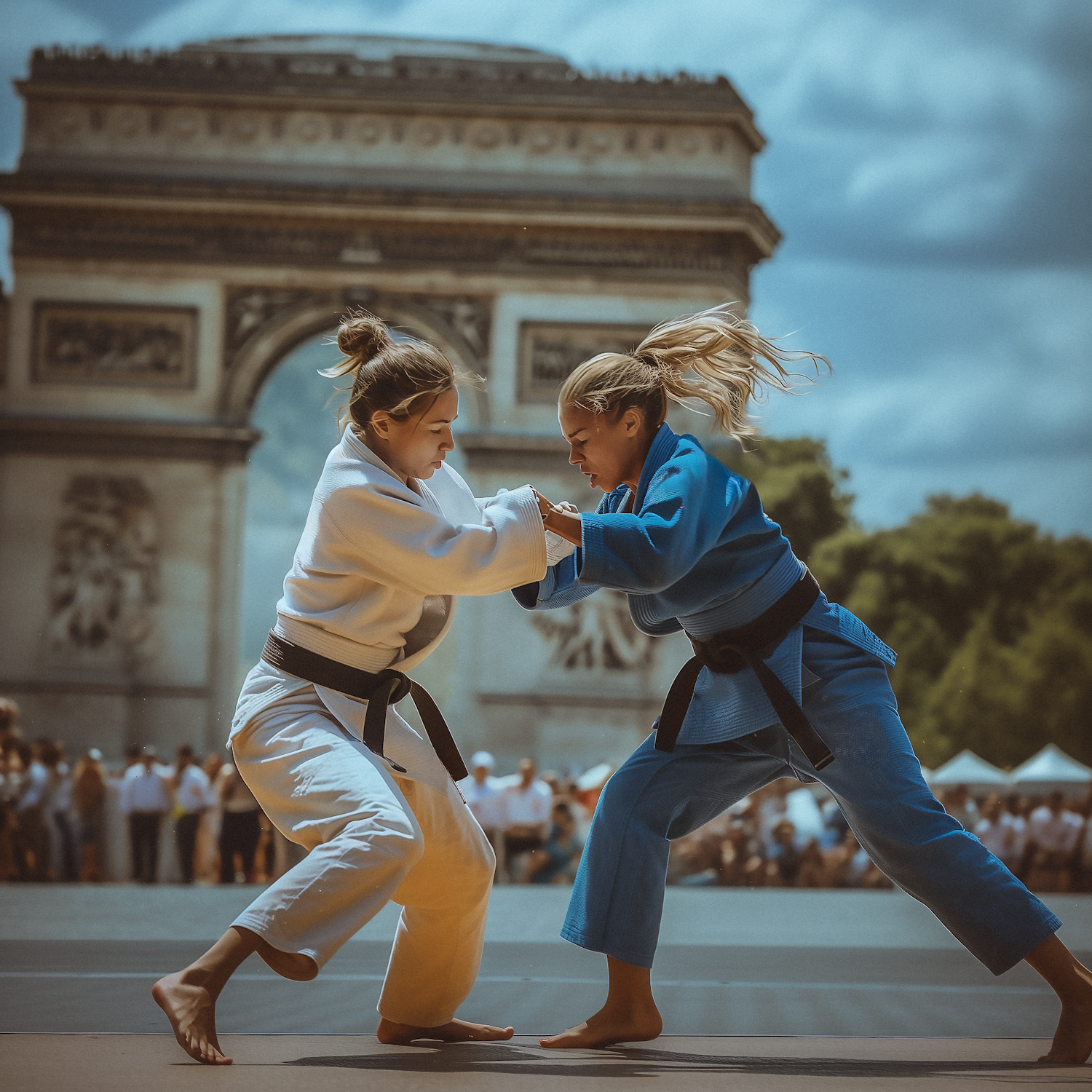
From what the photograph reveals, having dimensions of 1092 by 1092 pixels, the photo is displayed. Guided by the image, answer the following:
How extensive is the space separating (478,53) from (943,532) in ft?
52.6

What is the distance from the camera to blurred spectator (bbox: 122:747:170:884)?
13422 millimetres

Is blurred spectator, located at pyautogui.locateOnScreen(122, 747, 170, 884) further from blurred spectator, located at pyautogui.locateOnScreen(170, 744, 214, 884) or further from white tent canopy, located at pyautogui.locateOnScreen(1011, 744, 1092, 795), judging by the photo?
white tent canopy, located at pyautogui.locateOnScreen(1011, 744, 1092, 795)

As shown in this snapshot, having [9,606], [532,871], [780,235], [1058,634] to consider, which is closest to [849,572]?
[1058,634]

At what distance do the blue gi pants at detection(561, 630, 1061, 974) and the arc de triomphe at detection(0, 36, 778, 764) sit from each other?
17.1 m

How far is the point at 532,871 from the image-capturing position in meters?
13.6

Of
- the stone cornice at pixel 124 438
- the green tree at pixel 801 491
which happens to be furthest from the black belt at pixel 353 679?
the green tree at pixel 801 491

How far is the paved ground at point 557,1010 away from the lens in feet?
10.6

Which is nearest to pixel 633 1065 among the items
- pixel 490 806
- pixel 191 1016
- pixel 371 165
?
pixel 191 1016

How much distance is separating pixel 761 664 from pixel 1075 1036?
99 cm

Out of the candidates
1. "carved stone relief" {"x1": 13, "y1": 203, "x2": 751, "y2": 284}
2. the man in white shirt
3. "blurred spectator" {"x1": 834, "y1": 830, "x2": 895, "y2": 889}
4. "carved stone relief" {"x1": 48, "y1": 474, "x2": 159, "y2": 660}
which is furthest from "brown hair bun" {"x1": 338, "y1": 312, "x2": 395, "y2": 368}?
"carved stone relief" {"x1": 48, "y1": 474, "x2": 159, "y2": 660}

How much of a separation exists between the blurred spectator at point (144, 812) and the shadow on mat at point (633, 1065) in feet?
33.5

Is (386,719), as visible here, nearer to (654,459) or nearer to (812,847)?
(654,459)

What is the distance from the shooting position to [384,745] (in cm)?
369

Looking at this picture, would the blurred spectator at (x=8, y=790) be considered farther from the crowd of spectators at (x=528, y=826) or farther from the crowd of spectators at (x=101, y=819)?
the crowd of spectators at (x=528, y=826)
